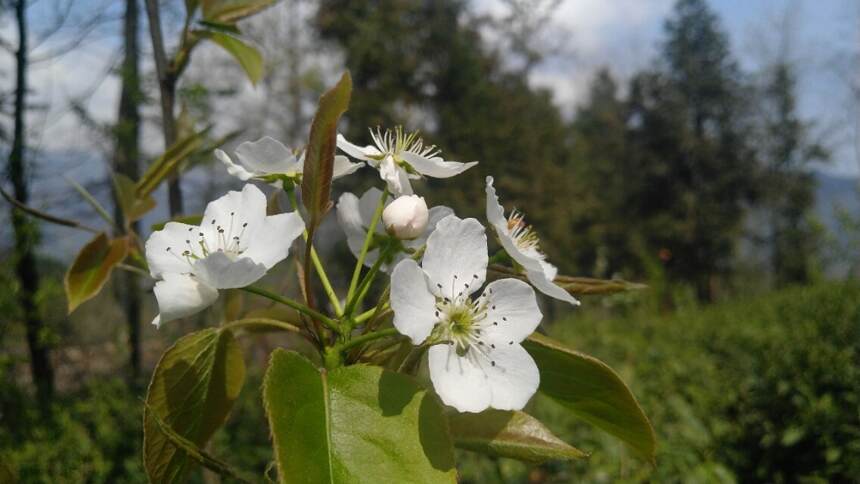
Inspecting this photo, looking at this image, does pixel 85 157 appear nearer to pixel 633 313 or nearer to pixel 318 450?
pixel 318 450

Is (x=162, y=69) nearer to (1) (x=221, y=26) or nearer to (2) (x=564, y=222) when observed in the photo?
(1) (x=221, y=26)

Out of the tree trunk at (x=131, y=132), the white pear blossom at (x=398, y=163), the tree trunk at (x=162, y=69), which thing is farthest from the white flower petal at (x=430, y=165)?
the tree trunk at (x=131, y=132)

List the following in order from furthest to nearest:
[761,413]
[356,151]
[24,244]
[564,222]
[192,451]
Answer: [564,222] < [761,413] < [24,244] < [356,151] < [192,451]

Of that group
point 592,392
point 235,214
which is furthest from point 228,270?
point 592,392

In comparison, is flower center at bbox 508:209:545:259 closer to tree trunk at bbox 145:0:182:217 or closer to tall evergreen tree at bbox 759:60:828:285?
tree trunk at bbox 145:0:182:217

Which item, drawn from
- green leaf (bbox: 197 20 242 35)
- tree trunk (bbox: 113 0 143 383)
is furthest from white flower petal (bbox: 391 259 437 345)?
tree trunk (bbox: 113 0 143 383)
